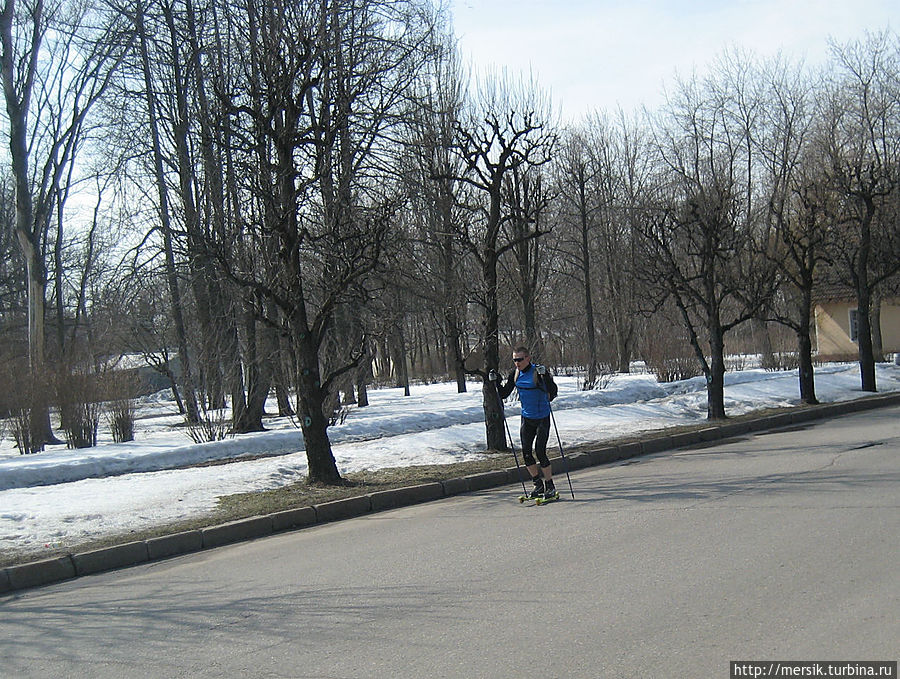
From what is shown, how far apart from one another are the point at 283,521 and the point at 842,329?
38.3m

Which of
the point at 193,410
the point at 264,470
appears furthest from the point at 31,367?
the point at 264,470

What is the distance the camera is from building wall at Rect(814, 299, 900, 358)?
41.3m

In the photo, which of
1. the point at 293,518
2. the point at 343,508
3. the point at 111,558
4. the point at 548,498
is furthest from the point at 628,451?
the point at 111,558

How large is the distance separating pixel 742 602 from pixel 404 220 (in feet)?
55.5

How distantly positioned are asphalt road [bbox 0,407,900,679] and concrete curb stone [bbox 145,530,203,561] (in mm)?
357

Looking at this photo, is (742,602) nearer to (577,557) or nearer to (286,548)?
(577,557)

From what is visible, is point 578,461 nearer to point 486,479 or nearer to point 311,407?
point 486,479

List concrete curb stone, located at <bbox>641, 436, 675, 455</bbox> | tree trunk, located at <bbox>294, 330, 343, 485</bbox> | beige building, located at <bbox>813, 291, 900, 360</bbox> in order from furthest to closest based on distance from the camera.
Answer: beige building, located at <bbox>813, 291, 900, 360</bbox> → concrete curb stone, located at <bbox>641, 436, 675, 455</bbox> → tree trunk, located at <bbox>294, 330, 343, 485</bbox>

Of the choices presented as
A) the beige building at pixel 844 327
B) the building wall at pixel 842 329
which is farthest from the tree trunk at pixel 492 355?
the building wall at pixel 842 329

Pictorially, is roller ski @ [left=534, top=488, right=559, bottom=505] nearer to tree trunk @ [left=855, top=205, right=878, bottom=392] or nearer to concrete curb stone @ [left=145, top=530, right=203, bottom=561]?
concrete curb stone @ [left=145, top=530, right=203, bottom=561]

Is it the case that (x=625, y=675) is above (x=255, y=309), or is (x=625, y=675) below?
below

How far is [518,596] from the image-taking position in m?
6.08

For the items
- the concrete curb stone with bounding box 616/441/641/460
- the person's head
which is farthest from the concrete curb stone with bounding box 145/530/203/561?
the concrete curb stone with bounding box 616/441/641/460

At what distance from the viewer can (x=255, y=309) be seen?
12.4 metres
